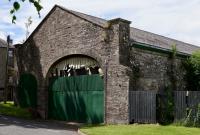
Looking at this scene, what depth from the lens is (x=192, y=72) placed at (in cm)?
2741

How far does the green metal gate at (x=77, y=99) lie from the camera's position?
24.2 metres

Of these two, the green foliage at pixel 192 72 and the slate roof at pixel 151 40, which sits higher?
the slate roof at pixel 151 40

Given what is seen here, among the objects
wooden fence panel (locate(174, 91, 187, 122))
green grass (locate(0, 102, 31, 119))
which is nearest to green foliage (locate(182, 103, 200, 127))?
wooden fence panel (locate(174, 91, 187, 122))

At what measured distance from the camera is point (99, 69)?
950 inches

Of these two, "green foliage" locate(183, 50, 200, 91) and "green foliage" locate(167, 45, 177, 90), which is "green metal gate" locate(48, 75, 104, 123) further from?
"green foliage" locate(183, 50, 200, 91)

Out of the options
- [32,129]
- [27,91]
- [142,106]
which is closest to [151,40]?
[142,106]

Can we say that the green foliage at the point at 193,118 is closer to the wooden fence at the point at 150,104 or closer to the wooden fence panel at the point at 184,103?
the wooden fence panel at the point at 184,103

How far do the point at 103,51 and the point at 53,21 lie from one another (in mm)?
6810

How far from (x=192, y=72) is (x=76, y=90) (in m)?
8.45

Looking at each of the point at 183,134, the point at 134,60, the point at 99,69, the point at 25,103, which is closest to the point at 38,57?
the point at 25,103

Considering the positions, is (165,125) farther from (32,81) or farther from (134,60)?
(32,81)

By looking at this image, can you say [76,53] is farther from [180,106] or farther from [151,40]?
[180,106]

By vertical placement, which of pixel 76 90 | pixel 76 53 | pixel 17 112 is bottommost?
pixel 17 112

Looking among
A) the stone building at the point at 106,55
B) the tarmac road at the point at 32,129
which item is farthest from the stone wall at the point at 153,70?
the tarmac road at the point at 32,129
